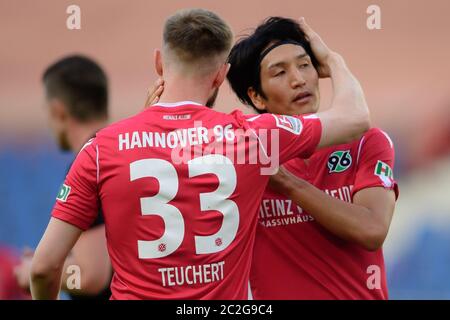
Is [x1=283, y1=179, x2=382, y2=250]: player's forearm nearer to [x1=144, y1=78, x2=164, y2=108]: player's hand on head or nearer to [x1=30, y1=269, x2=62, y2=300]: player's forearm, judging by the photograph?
[x1=144, y1=78, x2=164, y2=108]: player's hand on head

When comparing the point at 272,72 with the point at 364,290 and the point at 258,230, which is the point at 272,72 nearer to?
the point at 258,230

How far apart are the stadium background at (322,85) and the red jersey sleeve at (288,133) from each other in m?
2.82

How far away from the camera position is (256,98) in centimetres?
355

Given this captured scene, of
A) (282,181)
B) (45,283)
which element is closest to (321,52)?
(282,181)

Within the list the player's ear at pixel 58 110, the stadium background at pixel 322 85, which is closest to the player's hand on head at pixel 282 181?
the player's ear at pixel 58 110

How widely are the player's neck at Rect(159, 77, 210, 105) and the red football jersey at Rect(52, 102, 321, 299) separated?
29 millimetres

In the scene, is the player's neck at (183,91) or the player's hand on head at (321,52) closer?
the player's neck at (183,91)

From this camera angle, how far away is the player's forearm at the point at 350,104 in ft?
9.04

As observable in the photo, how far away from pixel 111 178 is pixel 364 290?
3.74ft

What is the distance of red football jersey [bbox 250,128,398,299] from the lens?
3.13m

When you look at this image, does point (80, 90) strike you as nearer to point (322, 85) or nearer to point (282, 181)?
point (282, 181)

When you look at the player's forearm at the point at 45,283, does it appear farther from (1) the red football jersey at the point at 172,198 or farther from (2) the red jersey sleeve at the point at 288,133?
(2) the red jersey sleeve at the point at 288,133

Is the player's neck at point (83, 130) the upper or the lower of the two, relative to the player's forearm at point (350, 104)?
lower
